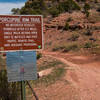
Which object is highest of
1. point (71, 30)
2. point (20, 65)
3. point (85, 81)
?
point (71, 30)

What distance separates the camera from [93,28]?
19.6 meters

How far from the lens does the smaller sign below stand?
4.85 meters

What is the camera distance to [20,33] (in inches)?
190

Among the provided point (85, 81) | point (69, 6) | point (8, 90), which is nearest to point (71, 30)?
point (69, 6)

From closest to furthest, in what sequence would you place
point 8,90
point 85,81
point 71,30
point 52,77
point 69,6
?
point 8,90 → point 85,81 → point 52,77 → point 71,30 → point 69,6

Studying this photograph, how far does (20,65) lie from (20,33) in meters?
0.81

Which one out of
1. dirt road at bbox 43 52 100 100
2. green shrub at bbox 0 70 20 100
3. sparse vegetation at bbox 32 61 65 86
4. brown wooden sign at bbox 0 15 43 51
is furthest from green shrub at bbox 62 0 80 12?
brown wooden sign at bbox 0 15 43 51

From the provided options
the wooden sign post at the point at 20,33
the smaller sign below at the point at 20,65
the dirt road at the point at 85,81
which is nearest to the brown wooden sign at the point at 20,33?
the wooden sign post at the point at 20,33

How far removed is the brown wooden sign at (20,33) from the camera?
4.73 meters

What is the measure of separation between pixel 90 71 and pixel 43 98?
3.20m

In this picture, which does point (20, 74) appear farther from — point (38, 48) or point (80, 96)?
point (80, 96)

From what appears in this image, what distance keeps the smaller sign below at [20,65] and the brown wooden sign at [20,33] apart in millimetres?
155

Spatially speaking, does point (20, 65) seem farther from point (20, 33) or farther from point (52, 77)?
point (52, 77)

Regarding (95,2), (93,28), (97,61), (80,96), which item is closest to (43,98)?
(80,96)
